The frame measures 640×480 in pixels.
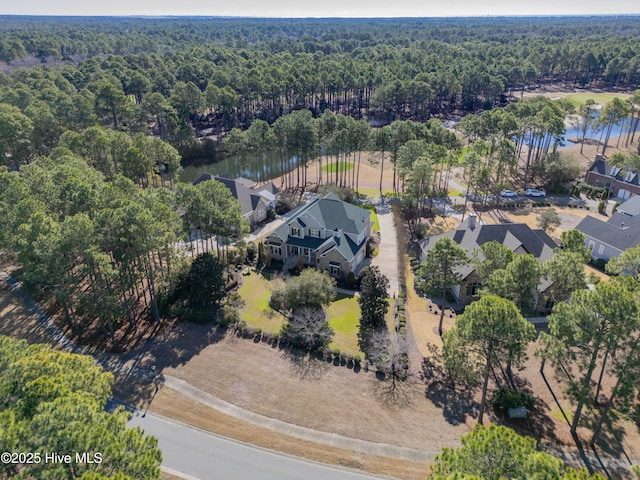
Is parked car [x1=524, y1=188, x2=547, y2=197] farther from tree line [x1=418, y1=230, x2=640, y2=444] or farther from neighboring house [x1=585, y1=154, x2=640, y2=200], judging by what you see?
tree line [x1=418, y1=230, x2=640, y2=444]

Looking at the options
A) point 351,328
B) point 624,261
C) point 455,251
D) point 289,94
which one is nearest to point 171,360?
point 351,328

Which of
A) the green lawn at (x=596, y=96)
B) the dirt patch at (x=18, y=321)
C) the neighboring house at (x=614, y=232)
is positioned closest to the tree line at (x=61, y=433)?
the dirt patch at (x=18, y=321)

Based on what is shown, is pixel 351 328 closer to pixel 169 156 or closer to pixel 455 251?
pixel 455 251

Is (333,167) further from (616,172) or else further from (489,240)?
(616,172)

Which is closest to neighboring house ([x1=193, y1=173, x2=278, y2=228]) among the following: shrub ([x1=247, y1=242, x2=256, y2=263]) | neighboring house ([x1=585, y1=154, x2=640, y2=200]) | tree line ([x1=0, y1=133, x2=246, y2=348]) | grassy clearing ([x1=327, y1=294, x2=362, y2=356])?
shrub ([x1=247, y1=242, x2=256, y2=263])

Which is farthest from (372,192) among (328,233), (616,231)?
(616,231)

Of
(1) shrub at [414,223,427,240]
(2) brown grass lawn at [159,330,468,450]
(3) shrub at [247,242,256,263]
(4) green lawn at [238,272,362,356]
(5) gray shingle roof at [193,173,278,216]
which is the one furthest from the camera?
(5) gray shingle roof at [193,173,278,216]
